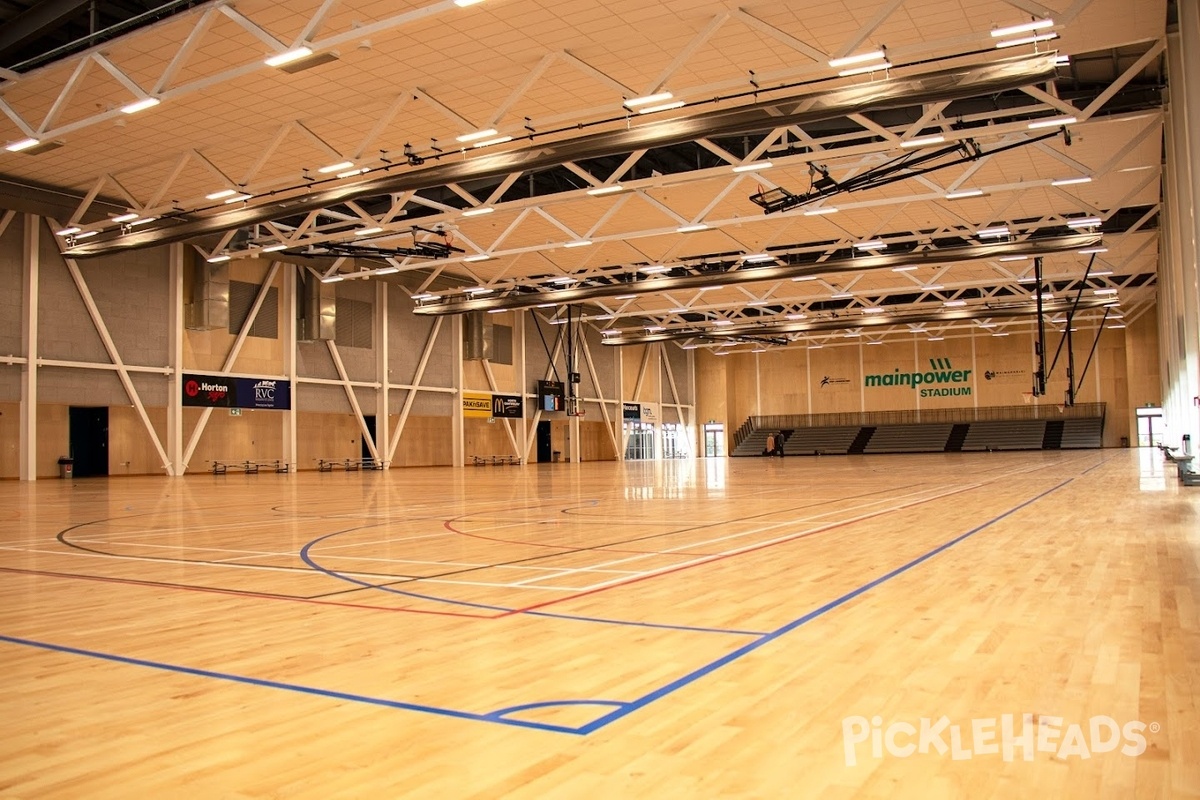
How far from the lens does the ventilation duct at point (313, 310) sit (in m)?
35.5

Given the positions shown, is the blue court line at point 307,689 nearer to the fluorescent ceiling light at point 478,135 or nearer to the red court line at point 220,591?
the red court line at point 220,591

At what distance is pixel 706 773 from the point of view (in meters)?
2.98

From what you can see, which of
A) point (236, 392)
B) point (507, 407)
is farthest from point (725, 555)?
point (507, 407)

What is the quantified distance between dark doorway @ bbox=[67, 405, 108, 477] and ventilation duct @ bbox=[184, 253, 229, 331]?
4.21 m

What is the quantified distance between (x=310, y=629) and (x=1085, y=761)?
4081 millimetres

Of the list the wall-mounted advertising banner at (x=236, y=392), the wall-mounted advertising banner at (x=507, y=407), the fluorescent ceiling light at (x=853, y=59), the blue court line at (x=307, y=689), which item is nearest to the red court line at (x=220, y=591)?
the blue court line at (x=307, y=689)

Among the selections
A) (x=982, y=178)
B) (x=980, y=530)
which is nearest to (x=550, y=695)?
(x=980, y=530)

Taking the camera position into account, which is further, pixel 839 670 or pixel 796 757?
pixel 839 670

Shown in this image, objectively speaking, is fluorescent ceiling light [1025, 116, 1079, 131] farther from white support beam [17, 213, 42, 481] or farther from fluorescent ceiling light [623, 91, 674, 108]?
white support beam [17, 213, 42, 481]

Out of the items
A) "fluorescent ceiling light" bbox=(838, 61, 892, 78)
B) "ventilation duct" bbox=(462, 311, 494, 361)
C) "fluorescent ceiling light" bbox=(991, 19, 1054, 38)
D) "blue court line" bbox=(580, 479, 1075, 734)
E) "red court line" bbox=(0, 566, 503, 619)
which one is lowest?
"red court line" bbox=(0, 566, 503, 619)

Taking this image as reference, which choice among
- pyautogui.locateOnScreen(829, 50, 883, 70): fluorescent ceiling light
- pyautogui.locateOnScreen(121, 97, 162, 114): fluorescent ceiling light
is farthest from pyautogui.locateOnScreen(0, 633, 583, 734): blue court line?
pyautogui.locateOnScreen(121, 97, 162, 114): fluorescent ceiling light

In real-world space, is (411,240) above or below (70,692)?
above

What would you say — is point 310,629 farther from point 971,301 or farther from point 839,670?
point 971,301

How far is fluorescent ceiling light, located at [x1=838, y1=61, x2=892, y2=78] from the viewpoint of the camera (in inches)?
646
